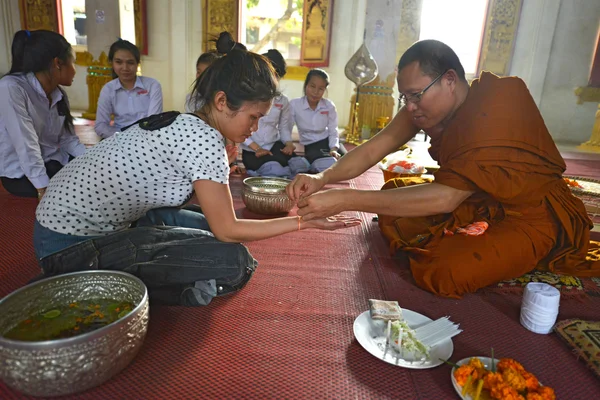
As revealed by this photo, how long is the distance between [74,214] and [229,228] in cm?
60

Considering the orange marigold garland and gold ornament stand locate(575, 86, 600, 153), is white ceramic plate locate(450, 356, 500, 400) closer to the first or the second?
the orange marigold garland

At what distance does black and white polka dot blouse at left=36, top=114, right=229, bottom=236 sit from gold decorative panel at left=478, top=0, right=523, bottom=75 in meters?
8.30

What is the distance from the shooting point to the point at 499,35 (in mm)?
8352

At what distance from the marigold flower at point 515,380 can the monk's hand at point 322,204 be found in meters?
0.91

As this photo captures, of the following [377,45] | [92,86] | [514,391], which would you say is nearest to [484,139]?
[514,391]

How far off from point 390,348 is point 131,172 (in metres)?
1.14

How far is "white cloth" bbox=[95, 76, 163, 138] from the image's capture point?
3.86 m

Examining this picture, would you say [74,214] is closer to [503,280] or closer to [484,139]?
[484,139]

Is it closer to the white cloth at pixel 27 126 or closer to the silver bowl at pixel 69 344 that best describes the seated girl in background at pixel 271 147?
the white cloth at pixel 27 126

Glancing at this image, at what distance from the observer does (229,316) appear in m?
1.66

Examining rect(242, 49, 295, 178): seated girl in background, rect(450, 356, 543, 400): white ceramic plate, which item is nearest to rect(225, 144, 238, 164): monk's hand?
rect(242, 49, 295, 178): seated girl in background

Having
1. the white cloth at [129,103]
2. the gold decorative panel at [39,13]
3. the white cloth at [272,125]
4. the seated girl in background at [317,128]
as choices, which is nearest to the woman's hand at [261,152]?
the white cloth at [272,125]

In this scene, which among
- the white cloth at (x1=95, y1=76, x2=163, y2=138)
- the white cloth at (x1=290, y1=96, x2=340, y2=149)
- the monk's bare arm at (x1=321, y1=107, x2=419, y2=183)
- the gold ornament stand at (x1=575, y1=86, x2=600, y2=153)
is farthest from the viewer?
the gold ornament stand at (x1=575, y1=86, x2=600, y2=153)

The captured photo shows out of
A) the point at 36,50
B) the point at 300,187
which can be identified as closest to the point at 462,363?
the point at 300,187
